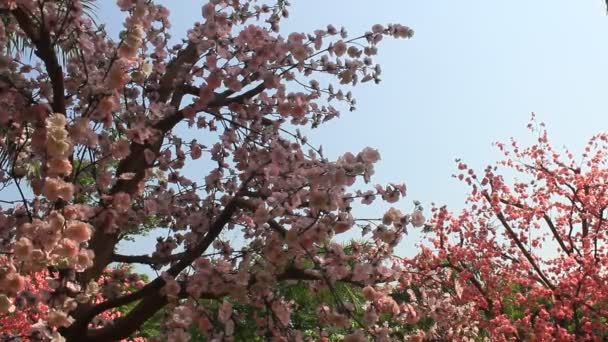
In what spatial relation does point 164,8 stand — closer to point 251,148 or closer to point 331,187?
point 251,148

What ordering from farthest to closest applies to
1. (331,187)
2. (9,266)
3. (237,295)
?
(237,295) < (331,187) < (9,266)

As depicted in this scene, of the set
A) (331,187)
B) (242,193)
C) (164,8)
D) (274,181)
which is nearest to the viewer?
(331,187)

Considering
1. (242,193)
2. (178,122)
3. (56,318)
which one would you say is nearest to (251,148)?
(178,122)

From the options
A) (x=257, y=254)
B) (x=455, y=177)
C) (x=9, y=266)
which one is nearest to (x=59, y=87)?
(x=9, y=266)

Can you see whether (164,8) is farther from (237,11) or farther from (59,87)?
(59,87)

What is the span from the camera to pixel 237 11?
576 cm

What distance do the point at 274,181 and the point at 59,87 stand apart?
1.53 meters

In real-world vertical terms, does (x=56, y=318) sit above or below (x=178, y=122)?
below

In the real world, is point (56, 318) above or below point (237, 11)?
below

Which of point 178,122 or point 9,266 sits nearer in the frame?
point 9,266

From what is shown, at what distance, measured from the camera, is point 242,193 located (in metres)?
4.27

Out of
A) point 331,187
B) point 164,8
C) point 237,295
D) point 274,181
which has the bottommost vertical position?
point 237,295

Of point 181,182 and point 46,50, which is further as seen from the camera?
point 181,182

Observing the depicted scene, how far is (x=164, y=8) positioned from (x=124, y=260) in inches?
91.3
